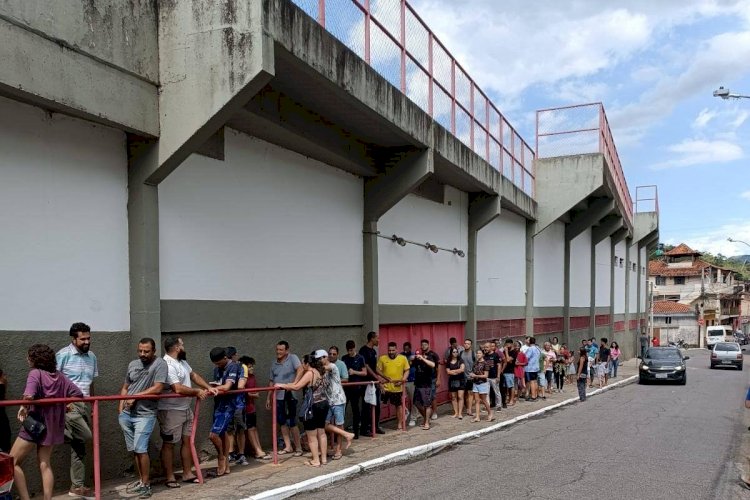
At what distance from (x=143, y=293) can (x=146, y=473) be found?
2.09m

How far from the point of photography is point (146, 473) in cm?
667

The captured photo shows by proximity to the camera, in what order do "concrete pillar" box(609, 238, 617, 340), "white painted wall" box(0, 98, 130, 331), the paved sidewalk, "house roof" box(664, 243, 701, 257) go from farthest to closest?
"house roof" box(664, 243, 701, 257)
"concrete pillar" box(609, 238, 617, 340)
the paved sidewalk
"white painted wall" box(0, 98, 130, 331)

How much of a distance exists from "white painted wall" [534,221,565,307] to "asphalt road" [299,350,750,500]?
9.05 metres

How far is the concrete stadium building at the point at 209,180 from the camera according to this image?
21.6ft

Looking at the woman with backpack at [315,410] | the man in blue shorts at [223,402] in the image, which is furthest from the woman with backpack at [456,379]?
the man in blue shorts at [223,402]

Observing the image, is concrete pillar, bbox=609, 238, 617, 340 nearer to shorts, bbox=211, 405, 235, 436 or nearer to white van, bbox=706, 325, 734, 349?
shorts, bbox=211, 405, 235, 436

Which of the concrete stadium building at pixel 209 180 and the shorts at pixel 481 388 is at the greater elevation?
the concrete stadium building at pixel 209 180

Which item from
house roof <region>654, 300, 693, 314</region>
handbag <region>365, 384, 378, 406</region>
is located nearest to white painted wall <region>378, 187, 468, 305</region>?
handbag <region>365, 384, 378, 406</region>

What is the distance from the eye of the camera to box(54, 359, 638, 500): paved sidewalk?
6820mm

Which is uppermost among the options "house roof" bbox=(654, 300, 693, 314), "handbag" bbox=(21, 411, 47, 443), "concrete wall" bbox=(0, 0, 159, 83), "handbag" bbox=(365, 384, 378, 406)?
"concrete wall" bbox=(0, 0, 159, 83)

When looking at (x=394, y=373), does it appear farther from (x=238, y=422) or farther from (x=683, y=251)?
(x=683, y=251)

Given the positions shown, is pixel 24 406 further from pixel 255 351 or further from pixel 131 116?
pixel 255 351

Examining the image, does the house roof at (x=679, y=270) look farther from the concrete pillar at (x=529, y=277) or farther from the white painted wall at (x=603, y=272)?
the concrete pillar at (x=529, y=277)

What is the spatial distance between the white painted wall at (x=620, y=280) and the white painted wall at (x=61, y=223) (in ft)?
105
